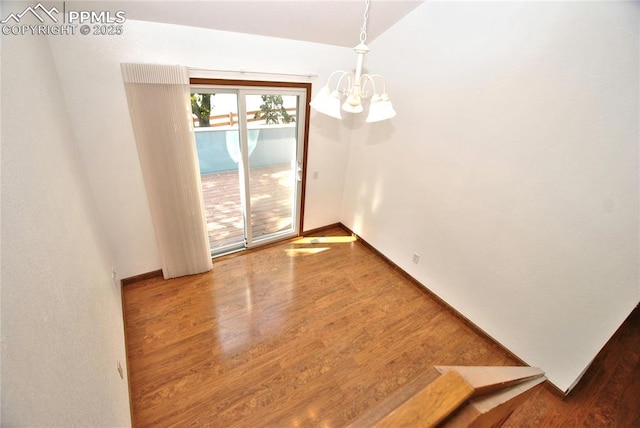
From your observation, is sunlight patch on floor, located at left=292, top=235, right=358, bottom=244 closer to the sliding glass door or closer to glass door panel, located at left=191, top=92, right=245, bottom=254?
the sliding glass door

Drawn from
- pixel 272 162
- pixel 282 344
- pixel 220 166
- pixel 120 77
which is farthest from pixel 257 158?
pixel 220 166

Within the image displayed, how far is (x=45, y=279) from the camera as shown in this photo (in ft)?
2.96

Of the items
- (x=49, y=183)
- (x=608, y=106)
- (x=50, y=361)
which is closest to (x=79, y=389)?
(x=50, y=361)

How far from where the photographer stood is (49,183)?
3.95 feet

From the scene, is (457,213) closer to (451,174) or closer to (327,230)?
(451,174)

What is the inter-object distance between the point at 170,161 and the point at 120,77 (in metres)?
0.74

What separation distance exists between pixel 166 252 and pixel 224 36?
86.8 inches

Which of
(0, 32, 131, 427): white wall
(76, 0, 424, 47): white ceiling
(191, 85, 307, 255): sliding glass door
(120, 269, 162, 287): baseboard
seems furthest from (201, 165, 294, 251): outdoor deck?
(0, 32, 131, 427): white wall

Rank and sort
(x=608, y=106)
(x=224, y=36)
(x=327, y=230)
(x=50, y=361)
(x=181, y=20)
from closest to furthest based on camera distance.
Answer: (x=50, y=361)
(x=608, y=106)
(x=181, y=20)
(x=224, y=36)
(x=327, y=230)

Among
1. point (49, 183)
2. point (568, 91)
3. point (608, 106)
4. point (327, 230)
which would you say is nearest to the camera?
point (49, 183)

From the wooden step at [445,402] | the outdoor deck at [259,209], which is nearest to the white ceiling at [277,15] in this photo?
the outdoor deck at [259,209]

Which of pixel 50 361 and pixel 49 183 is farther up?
pixel 49 183

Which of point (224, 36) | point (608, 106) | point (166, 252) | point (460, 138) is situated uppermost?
point (224, 36)

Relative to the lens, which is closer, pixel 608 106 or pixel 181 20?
pixel 608 106
